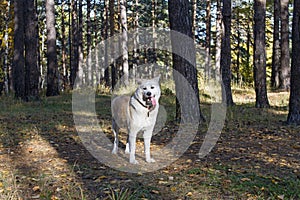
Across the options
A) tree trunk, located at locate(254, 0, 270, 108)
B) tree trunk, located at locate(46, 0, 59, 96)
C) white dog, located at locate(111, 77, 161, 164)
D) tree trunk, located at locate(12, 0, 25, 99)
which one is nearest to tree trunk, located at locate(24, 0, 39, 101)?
tree trunk, located at locate(12, 0, 25, 99)

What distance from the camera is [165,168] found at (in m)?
6.23

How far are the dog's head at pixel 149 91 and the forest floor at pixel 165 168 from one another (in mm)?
1089

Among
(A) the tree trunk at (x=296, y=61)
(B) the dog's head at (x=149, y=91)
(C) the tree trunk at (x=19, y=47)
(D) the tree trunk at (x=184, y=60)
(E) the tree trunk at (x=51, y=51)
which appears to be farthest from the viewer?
(E) the tree trunk at (x=51, y=51)

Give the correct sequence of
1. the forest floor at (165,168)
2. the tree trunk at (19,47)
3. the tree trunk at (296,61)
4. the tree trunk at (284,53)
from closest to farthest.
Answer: the forest floor at (165,168) < the tree trunk at (296,61) < the tree trunk at (19,47) < the tree trunk at (284,53)

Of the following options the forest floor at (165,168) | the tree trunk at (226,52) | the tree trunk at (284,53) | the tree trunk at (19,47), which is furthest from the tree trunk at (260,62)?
the tree trunk at (19,47)

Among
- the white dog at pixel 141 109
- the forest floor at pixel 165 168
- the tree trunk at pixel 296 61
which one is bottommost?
the forest floor at pixel 165 168

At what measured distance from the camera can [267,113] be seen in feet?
41.4

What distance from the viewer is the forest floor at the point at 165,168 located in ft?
16.4

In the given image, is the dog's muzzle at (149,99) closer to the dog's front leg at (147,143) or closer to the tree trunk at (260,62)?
the dog's front leg at (147,143)

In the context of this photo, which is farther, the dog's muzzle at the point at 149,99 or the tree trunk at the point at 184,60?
the tree trunk at the point at 184,60

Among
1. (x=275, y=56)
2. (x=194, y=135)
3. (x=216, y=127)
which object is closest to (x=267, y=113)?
(x=216, y=127)

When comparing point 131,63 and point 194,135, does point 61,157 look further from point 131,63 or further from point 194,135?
point 131,63

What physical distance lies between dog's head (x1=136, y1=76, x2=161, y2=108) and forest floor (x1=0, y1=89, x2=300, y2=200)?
1.09 m

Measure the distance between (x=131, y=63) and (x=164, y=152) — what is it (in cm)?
3499
